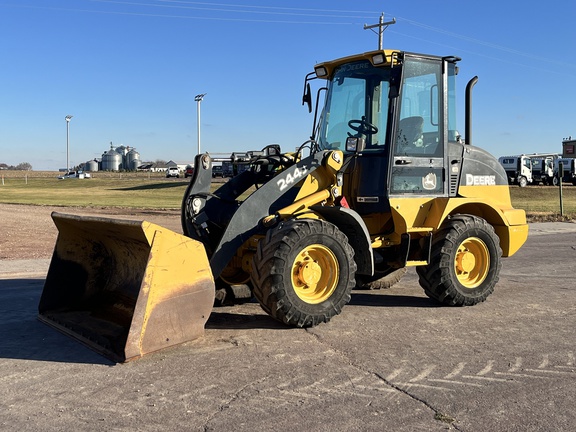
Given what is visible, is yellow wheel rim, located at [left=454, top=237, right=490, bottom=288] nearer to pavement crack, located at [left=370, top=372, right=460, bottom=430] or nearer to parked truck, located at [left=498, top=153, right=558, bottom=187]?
pavement crack, located at [left=370, top=372, right=460, bottom=430]

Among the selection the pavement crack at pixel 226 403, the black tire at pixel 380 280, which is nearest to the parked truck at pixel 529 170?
the black tire at pixel 380 280

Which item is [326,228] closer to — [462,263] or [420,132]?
[420,132]

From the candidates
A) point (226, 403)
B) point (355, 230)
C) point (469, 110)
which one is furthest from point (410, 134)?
point (226, 403)

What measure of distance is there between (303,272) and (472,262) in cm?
263

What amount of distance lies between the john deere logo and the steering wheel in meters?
0.87

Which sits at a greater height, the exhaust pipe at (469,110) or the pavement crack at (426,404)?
the exhaust pipe at (469,110)

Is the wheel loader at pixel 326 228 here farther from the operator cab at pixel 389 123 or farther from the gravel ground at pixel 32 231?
the gravel ground at pixel 32 231

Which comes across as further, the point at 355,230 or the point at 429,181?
the point at 429,181

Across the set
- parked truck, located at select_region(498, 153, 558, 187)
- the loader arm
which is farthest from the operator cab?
parked truck, located at select_region(498, 153, 558, 187)

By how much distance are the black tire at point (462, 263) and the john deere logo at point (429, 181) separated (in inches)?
19.3

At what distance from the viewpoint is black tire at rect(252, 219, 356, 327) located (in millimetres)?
6020

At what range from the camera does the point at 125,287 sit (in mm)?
6723

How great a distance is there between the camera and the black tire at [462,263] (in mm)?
7383

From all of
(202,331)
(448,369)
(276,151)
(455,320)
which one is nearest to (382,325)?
(455,320)
